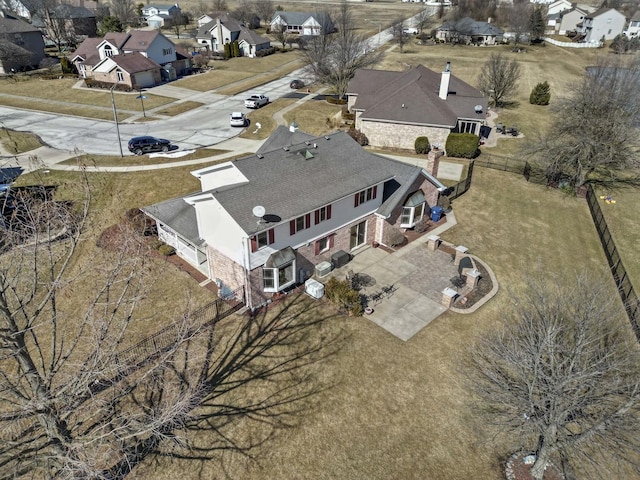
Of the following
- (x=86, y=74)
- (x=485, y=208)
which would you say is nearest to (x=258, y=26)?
(x=86, y=74)

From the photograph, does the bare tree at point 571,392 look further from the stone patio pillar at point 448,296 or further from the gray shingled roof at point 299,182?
the gray shingled roof at point 299,182

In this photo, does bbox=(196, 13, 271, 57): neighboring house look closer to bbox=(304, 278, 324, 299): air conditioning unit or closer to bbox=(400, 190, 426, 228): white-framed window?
bbox=(400, 190, 426, 228): white-framed window

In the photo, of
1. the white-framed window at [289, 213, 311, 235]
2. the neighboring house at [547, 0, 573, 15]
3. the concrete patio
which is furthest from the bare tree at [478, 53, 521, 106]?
the neighboring house at [547, 0, 573, 15]

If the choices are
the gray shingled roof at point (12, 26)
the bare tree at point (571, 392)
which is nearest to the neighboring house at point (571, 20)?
the gray shingled roof at point (12, 26)

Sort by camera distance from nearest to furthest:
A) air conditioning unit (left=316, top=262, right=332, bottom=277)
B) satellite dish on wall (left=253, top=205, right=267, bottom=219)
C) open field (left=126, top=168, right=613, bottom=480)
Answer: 1. open field (left=126, top=168, right=613, bottom=480)
2. satellite dish on wall (left=253, top=205, right=267, bottom=219)
3. air conditioning unit (left=316, top=262, right=332, bottom=277)

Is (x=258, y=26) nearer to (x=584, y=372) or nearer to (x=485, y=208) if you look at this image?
(x=485, y=208)

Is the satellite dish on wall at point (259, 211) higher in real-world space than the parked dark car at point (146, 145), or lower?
higher

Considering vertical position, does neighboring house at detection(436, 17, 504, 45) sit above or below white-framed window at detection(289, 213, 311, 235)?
above
